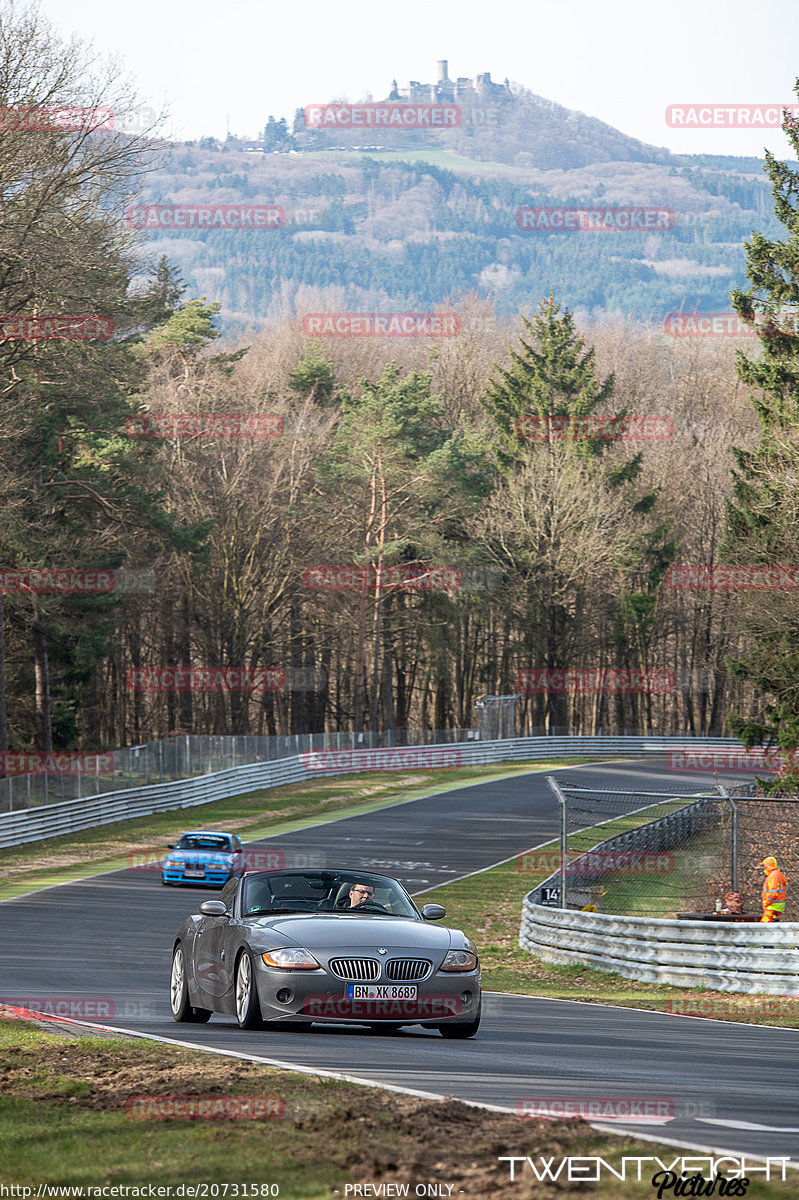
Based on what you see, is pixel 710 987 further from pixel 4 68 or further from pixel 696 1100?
pixel 4 68

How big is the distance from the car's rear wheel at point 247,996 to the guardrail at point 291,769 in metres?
27.4

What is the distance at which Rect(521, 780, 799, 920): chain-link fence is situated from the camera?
2475cm

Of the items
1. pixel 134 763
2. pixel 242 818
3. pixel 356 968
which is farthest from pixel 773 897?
pixel 134 763

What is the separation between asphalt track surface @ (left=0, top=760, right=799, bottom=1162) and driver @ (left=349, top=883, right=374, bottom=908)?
1.03m

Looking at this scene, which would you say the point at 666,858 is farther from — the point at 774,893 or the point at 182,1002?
the point at 182,1002

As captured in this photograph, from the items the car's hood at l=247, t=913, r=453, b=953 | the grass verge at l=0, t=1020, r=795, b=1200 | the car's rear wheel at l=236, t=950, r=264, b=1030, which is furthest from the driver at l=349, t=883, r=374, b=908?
the grass verge at l=0, t=1020, r=795, b=1200

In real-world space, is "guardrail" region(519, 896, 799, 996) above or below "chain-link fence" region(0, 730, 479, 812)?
above

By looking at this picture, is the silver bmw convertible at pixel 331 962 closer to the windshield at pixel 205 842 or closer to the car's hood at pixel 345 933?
the car's hood at pixel 345 933

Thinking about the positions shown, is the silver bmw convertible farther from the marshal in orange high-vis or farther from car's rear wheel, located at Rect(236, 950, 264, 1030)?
the marshal in orange high-vis

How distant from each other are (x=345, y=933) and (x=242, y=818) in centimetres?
3437

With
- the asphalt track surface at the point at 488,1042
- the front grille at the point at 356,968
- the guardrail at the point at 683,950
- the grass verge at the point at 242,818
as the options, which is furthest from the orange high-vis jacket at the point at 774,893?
the grass verge at the point at 242,818

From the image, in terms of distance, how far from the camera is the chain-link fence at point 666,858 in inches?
974

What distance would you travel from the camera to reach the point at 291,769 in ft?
182

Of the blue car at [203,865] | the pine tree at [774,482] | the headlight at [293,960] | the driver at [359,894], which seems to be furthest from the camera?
the pine tree at [774,482]
